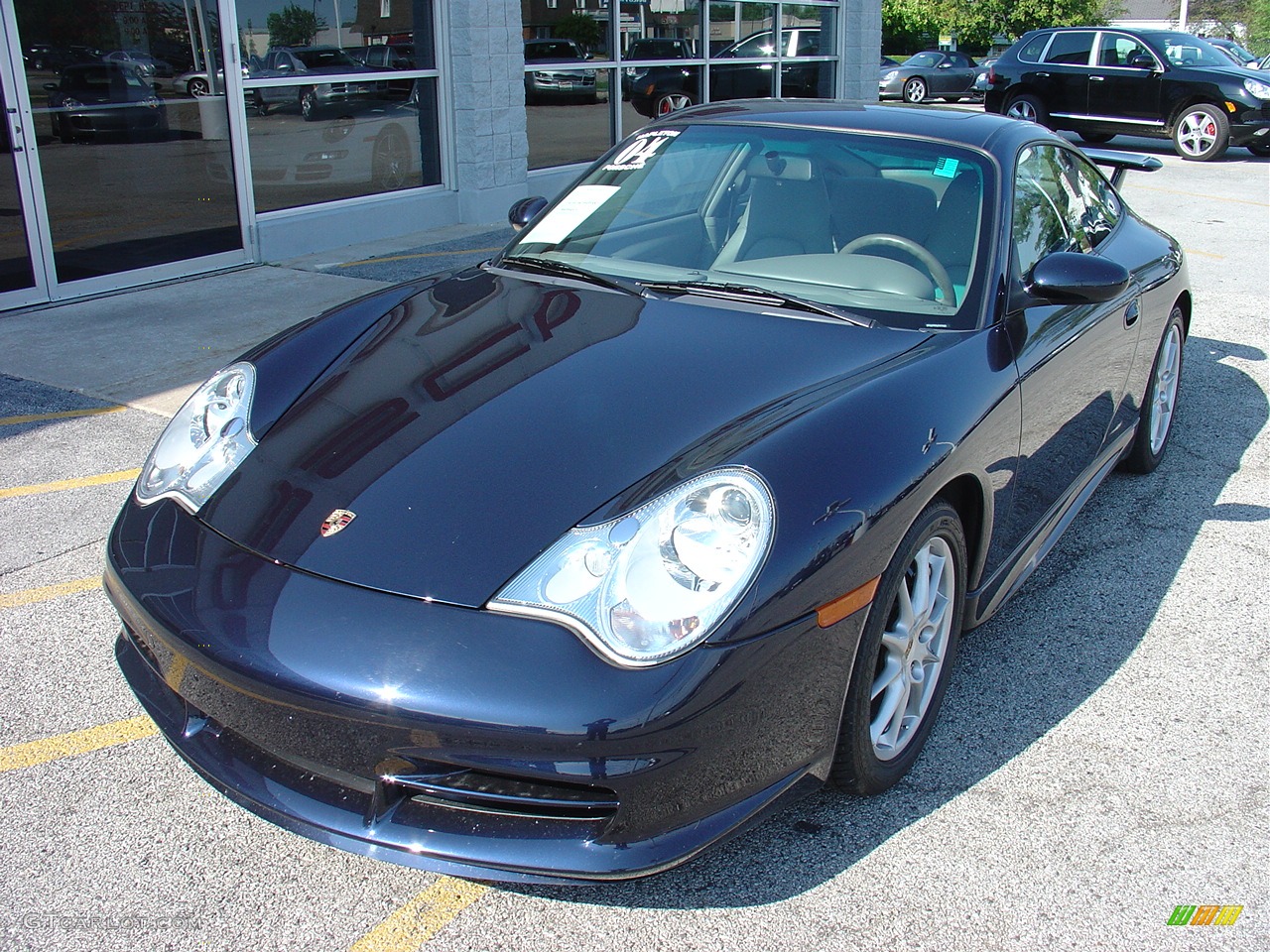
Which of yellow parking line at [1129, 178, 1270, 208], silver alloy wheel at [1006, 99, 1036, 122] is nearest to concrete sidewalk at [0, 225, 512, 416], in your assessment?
yellow parking line at [1129, 178, 1270, 208]

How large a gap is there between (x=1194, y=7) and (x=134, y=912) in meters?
46.2

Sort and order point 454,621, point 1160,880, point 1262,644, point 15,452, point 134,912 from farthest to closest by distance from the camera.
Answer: point 15,452, point 1262,644, point 1160,880, point 134,912, point 454,621

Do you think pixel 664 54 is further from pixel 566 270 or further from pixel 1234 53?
pixel 1234 53

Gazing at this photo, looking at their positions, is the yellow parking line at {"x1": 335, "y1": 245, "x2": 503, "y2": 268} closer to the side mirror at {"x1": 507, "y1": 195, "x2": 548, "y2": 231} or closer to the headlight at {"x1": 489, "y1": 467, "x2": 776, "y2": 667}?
the side mirror at {"x1": 507, "y1": 195, "x2": 548, "y2": 231}

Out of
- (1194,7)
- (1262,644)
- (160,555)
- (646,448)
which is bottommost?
(1262,644)

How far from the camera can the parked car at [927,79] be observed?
26250mm

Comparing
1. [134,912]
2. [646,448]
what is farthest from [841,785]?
[134,912]

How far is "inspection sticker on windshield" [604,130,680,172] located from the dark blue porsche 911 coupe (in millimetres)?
290

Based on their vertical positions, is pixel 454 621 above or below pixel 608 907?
above

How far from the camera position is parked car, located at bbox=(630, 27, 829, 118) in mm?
11867

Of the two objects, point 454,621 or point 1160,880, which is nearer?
point 454,621

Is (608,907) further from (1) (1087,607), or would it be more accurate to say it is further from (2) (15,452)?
(2) (15,452)

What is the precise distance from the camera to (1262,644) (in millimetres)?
3414

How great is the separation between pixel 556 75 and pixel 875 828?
367 inches
